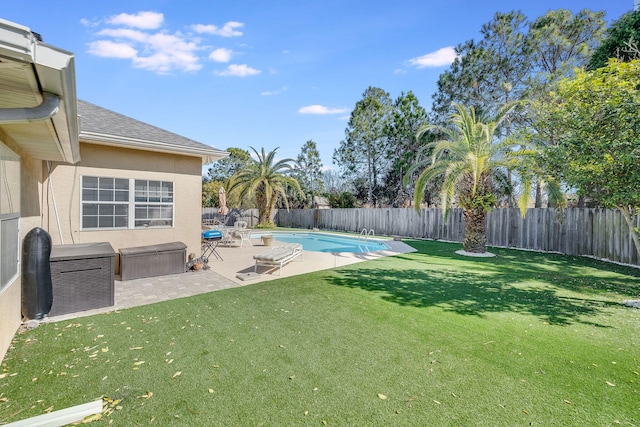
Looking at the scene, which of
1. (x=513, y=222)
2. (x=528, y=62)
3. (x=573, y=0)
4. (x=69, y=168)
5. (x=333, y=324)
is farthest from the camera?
(x=528, y=62)

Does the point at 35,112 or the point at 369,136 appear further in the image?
the point at 369,136

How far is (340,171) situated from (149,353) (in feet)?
101

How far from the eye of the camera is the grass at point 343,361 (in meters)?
2.68

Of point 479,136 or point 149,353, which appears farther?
point 479,136

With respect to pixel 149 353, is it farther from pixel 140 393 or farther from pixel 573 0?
pixel 573 0

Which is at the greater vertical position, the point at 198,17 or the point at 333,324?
the point at 198,17

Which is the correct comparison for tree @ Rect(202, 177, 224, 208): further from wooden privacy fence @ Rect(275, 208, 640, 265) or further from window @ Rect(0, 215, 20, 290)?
window @ Rect(0, 215, 20, 290)

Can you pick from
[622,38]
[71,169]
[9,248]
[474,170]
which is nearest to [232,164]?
[71,169]

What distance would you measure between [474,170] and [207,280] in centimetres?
1023

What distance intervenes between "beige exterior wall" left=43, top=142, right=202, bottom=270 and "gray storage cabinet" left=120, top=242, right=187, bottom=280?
53cm

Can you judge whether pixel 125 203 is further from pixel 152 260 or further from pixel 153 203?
pixel 152 260

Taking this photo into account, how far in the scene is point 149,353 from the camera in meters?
3.76

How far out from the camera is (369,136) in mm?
29547

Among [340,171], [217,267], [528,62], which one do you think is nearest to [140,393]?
[217,267]
